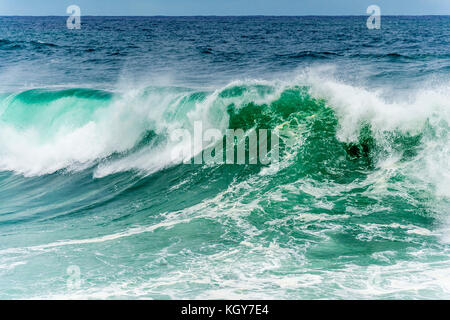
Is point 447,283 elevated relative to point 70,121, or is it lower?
lower

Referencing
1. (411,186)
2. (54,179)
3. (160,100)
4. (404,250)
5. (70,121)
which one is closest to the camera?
(404,250)

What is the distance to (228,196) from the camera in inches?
314

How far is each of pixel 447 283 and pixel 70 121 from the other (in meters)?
11.0

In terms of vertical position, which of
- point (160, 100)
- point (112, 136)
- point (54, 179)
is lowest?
point (54, 179)

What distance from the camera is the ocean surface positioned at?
4953 mm

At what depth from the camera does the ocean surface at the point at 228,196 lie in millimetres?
4953

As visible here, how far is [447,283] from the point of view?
180 inches
